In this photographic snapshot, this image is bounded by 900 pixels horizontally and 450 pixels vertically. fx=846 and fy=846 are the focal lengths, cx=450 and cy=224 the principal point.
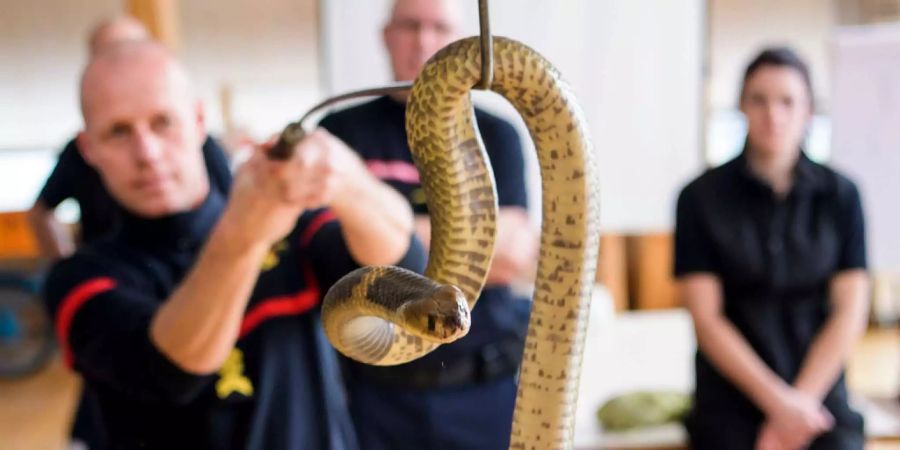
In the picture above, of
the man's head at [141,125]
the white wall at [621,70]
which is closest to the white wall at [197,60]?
the white wall at [621,70]

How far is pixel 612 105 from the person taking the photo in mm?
2324

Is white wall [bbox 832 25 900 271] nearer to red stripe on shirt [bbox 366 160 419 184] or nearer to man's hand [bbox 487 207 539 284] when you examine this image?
man's hand [bbox 487 207 539 284]

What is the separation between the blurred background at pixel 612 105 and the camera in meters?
2.23

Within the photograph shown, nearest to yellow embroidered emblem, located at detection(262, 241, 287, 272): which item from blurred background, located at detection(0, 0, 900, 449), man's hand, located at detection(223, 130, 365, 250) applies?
man's hand, located at detection(223, 130, 365, 250)

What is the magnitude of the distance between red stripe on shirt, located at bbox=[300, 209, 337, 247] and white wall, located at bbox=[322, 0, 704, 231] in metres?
1.27

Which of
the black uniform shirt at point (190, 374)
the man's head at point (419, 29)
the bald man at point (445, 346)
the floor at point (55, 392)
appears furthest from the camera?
the floor at point (55, 392)

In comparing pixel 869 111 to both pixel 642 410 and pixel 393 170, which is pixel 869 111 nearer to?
pixel 642 410

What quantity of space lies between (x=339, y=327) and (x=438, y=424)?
0.73 meters

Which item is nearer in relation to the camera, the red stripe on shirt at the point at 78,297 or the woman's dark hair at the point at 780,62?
the red stripe on shirt at the point at 78,297

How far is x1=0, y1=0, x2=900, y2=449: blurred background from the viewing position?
2232 millimetres

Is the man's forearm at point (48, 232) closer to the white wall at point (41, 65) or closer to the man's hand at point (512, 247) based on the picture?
the man's hand at point (512, 247)

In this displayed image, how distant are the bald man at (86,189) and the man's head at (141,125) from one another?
0.07 m

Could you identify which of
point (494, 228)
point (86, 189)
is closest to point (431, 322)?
point (494, 228)

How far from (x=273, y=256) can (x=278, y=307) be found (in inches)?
2.2
